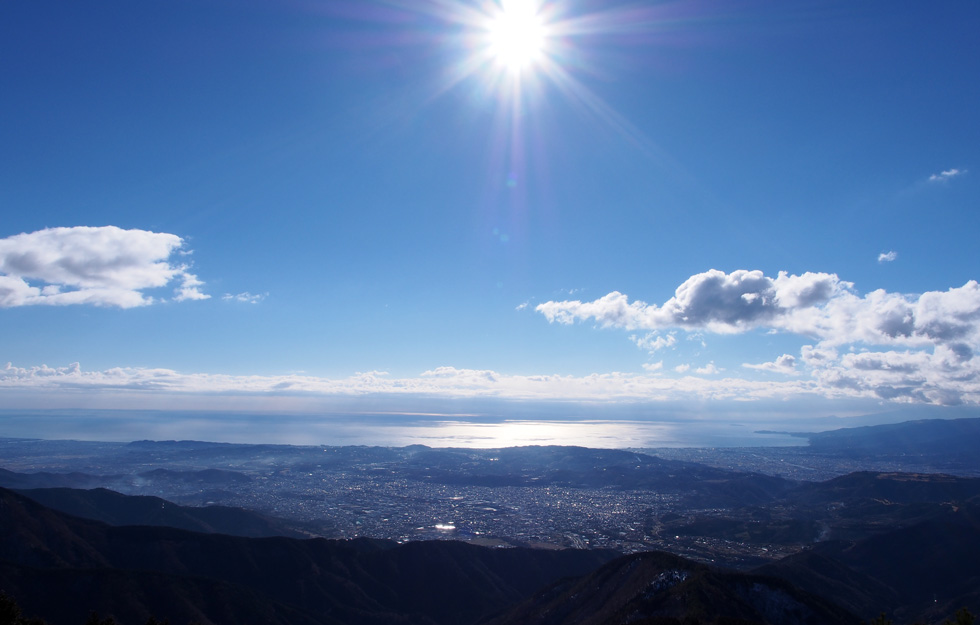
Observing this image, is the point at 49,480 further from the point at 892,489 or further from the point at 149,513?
the point at 892,489

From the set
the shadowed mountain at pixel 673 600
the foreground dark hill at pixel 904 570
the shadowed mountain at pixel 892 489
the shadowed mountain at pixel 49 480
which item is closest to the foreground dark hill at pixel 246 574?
the shadowed mountain at pixel 673 600

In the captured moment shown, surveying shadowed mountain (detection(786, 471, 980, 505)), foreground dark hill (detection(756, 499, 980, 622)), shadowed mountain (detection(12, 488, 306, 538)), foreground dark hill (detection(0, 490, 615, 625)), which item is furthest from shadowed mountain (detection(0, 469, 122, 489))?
shadowed mountain (detection(786, 471, 980, 505))

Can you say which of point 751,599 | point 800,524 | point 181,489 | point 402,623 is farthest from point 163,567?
point 800,524

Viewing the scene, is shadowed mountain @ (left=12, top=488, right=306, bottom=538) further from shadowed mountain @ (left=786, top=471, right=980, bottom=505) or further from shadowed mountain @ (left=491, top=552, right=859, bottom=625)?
shadowed mountain @ (left=786, top=471, right=980, bottom=505)

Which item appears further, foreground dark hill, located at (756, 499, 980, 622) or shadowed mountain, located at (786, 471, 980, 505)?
shadowed mountain, located at (786, 471, 980, 505)

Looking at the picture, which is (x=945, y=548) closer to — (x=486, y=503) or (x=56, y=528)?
(x=486, y=503)
